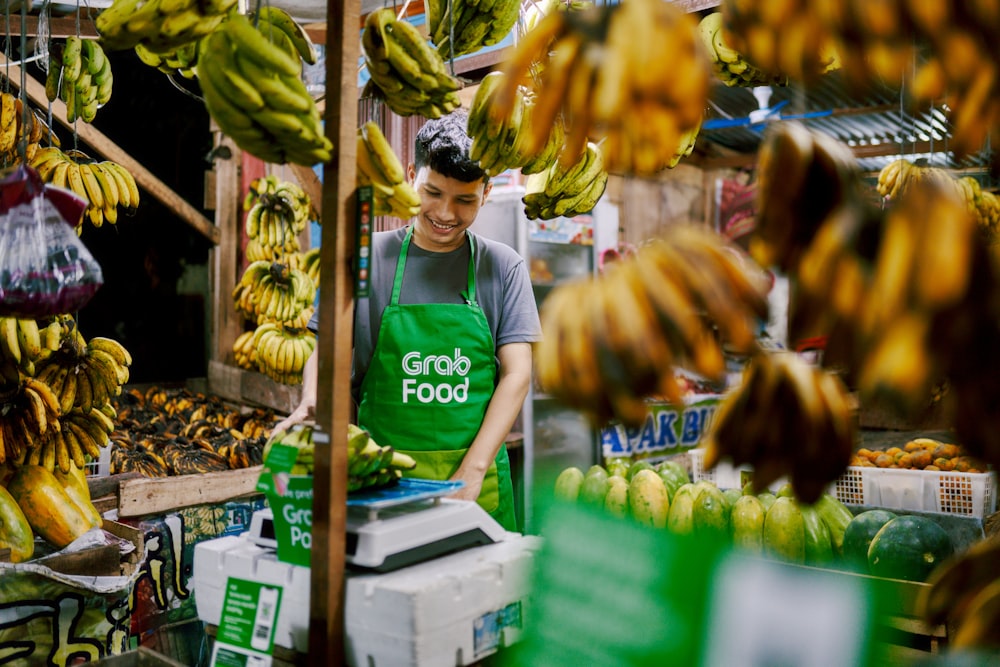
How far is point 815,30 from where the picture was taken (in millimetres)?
859

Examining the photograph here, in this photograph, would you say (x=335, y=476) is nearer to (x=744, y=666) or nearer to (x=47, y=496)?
(x=744, y=666)

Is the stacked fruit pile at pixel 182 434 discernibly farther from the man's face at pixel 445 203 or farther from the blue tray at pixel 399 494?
the blue tray at pixel 399 494

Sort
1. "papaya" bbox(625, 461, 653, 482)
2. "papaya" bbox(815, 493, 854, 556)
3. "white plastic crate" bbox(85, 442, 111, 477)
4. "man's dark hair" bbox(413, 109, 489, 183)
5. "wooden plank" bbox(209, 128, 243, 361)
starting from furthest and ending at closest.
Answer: "wooden plank" bbox(209, 128, 243, 361) → "white plastic crate" bbox(85, 442, 111, 477) → "papaya" bbox(625, 461, 653, 482) → "papaya" bbox(815, 493, 854, 556) → "man's dark hair" bbox(413, 109, 489, 183)

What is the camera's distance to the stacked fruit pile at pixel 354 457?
136 cm

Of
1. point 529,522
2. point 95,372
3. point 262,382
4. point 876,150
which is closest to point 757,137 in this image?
point 876,150

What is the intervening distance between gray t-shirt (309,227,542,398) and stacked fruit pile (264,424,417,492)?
3.41 feet

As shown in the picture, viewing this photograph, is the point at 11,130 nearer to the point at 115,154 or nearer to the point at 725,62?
the point at 115,154

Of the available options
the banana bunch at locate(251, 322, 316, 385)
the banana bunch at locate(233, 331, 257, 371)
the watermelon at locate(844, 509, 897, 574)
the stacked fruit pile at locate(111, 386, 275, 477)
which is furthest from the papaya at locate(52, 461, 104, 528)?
the watermelon at locate(844, 509, 897, 574)

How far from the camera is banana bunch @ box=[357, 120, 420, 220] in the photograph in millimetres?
1519

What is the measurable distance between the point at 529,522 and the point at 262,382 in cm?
393

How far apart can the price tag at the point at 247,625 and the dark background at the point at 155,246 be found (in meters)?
4.62

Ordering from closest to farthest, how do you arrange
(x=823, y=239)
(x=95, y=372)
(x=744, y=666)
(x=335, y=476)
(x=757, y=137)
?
(x=823, y=239) → (x=744, y=666) → (x=335, y=476) → (x=95, y=372) → (x=757, y=137)

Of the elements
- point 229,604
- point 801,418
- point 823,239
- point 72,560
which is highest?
point 823,239

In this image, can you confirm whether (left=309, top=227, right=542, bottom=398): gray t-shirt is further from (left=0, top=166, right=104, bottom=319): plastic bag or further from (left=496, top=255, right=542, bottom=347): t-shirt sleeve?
(left=0, top=166, right=104, bottom=319): plastic bag
